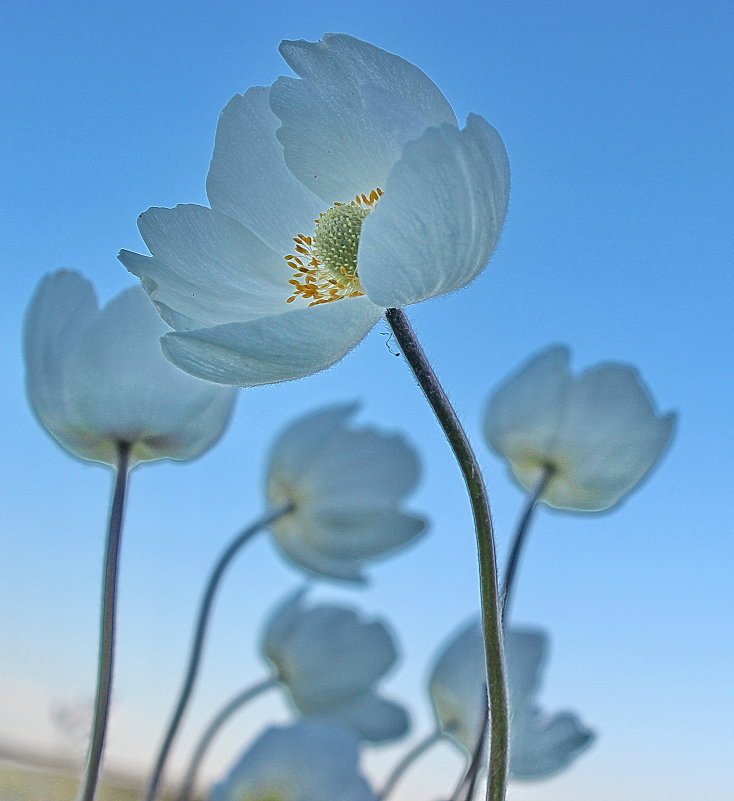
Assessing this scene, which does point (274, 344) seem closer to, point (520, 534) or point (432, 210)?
point (432, 210)

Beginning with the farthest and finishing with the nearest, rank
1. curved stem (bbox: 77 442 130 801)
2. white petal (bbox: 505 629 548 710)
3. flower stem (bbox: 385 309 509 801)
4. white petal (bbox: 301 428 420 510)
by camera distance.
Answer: white petal (bbox: 301 428 420 510) → white petal (bbox: 505 629 548 710) → curved stem (bbox: 77 442 130 801) → flower stem (bbox: 385 309 509 801)

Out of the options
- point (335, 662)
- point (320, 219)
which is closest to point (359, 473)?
point (335, 662)

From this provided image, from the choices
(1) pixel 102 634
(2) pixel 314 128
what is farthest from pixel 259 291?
(1) pixel 102 634

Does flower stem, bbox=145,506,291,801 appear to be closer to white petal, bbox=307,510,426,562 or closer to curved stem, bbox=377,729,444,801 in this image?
white petal, bbox=307,510,426,562

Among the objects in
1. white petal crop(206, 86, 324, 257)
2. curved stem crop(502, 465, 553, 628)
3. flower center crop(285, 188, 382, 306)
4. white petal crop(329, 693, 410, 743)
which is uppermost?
white petal crop(206, 86, 324, 257)

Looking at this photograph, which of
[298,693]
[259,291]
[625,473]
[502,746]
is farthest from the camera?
[298,693]

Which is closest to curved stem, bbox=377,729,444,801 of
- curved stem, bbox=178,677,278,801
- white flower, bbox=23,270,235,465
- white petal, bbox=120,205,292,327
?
curved stem, bbox=178,677,278,801

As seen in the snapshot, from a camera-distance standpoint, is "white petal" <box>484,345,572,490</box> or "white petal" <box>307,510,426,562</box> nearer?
"white petal" <box>484,345,572,490</box>

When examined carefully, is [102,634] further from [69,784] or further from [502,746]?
[69,784]
